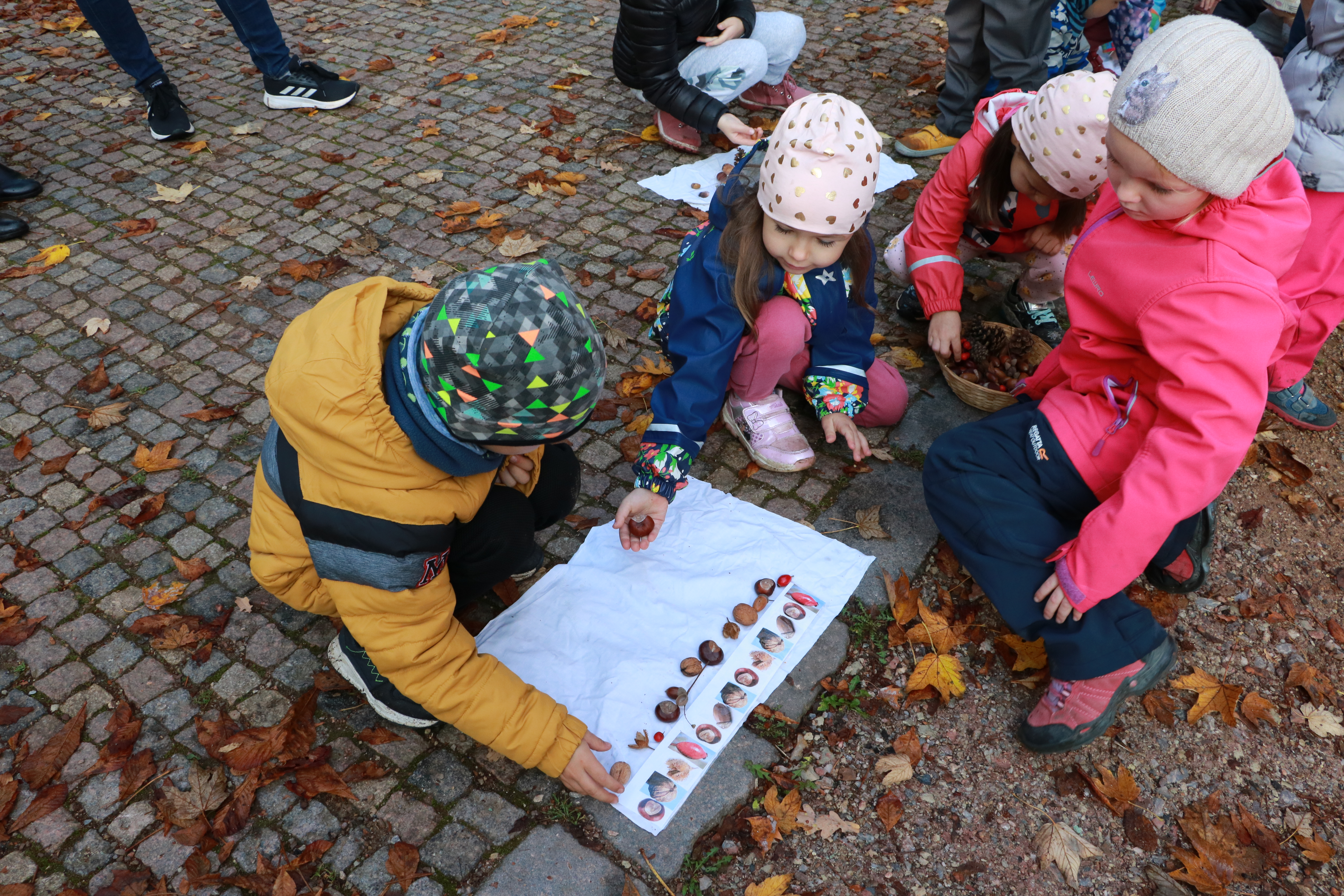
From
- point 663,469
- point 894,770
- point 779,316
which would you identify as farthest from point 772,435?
point 894,770

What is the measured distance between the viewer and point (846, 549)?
8.67ft

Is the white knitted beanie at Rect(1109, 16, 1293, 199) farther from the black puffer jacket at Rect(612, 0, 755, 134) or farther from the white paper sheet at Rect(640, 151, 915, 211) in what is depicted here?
the black puffer jacket at Rect(612, 0, 755, 134)

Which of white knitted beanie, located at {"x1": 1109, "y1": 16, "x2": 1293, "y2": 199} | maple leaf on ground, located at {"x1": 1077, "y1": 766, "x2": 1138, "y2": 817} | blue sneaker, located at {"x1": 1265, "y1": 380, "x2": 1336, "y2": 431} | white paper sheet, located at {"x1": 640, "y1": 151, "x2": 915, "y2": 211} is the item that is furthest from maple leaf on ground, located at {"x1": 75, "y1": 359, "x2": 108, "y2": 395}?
blue sneaker, located at {"x1": 1265, "y1": 380, "x2": 1336, "y2": 431}

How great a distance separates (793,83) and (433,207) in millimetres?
2523

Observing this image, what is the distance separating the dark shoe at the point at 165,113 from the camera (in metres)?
4.52

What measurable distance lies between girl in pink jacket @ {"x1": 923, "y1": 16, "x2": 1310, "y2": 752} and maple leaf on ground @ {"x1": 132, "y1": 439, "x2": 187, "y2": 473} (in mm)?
2714

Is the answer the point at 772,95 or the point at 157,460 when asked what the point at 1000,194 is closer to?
the point at 772,95

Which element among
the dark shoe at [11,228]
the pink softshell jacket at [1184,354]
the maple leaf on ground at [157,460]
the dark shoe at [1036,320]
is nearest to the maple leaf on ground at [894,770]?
the pink softshell jacket at [1184,354]

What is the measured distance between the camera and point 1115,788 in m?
2.11


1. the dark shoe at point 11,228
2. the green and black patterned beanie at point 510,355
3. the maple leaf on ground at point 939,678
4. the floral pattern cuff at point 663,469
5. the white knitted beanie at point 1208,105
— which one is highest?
the white knitted beanie at point 1208,105

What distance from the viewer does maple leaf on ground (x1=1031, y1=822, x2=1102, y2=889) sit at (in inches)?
77.0

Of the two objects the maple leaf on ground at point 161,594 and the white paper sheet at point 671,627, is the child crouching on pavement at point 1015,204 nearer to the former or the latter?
the white paper sheet at point 671,627

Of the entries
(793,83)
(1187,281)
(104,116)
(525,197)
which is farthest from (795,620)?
(104,116)

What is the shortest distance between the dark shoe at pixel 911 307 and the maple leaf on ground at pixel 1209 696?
173 centimetres
